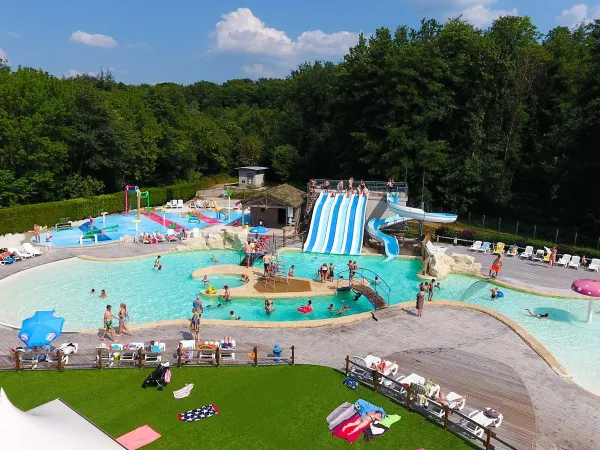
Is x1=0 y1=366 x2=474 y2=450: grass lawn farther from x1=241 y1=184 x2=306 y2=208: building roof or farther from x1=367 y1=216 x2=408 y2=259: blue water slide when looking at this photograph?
x1=241 y1=184 x2=306 y2=208: building roof

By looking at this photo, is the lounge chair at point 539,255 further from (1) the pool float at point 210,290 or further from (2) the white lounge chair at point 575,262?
(1) the pool float at point 210,290

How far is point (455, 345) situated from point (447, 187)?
26.4m

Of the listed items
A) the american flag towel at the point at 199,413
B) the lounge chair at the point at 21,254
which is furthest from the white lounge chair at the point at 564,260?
the lounge chair at the point at 21,254

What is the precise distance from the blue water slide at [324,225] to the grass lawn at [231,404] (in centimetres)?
1536

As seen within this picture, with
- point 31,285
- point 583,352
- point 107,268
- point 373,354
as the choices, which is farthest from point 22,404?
point 583,352

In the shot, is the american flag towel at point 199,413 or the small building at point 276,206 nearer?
the american flag towel at point 199,413

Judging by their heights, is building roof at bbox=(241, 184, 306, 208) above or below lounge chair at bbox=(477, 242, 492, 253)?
above

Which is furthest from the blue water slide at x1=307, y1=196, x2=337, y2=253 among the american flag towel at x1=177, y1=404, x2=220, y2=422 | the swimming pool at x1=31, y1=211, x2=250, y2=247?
the american flag towel at x1=177, y1=404, x2=220, y2=422

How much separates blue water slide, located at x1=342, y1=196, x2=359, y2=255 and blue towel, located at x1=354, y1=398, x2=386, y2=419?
55.8 ft

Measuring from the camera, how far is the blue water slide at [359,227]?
2855cm

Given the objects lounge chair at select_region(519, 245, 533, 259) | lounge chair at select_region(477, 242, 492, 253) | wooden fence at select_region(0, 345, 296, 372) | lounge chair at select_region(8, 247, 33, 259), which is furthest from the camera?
lounge chair at select_region(477, 242, 492, 253)

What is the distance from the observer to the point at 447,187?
39.6m

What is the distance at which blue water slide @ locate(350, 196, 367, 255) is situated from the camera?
93.7 ft

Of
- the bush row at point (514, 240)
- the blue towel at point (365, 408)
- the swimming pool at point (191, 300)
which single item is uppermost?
the bush row at point (514, 240)
